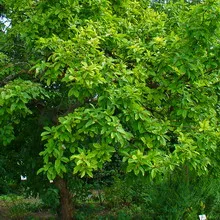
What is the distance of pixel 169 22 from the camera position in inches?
198

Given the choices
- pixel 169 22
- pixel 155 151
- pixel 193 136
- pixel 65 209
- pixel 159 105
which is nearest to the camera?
pixel 155 151

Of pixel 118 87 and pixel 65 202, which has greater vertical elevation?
pixel 118 87

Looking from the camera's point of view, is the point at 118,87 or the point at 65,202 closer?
the point at 118,87

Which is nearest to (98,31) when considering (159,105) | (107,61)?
(107,61)

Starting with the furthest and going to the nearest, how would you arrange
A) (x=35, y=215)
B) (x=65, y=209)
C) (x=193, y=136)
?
1. (x=35, y=215)
2. (x=65, y=209)
3. (x=193, y=136)

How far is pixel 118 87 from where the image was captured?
375cm

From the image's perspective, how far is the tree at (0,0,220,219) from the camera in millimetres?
3518

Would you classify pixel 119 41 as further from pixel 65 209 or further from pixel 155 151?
pixel 65 209

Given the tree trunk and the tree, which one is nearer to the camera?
the tree

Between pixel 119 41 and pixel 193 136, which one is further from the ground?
pixel 119 41

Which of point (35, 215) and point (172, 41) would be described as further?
point (35, 215)

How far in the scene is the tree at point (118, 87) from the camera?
11.5 ft

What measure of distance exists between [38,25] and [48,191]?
2515 millimetres

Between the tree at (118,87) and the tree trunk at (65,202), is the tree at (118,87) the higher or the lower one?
the higher one
